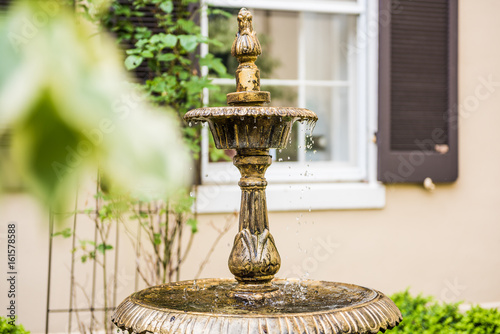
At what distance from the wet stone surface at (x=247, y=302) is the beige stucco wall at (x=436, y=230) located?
5.15 ft

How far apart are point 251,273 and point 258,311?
→ 19 centimetres

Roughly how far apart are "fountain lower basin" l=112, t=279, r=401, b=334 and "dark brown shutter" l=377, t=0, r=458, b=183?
2.03 metres

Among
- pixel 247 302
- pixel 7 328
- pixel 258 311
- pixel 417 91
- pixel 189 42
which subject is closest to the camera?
pixel 258 311

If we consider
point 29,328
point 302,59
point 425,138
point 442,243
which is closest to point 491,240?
point 442,243

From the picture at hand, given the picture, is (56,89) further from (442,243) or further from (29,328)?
(442,243)

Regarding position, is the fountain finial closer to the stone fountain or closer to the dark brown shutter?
the stone fountain

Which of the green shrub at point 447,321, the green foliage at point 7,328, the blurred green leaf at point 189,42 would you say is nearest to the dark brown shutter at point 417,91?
the green shrub at point 447,321

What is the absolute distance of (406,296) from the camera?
357cm

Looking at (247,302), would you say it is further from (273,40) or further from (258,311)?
(273,40)

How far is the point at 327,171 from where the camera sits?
13.6ft

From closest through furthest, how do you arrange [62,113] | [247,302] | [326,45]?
1. [62,113]
2. [247,302]
3. [326,45]

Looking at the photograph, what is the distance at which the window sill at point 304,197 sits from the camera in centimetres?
373

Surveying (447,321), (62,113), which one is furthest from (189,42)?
(62,113)

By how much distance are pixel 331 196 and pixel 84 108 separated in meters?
3.68
